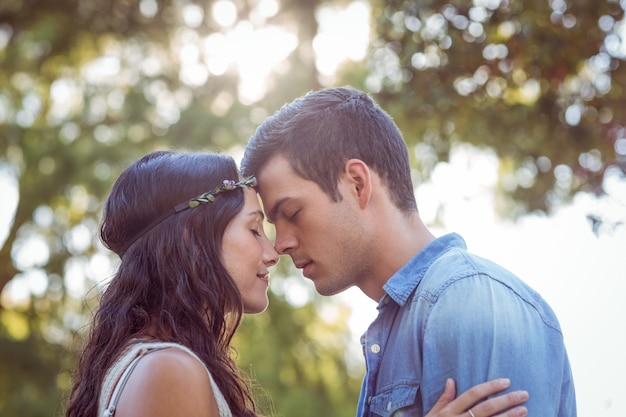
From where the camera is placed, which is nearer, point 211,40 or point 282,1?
point 282,1

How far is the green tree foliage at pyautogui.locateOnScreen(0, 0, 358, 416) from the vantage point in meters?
7.91

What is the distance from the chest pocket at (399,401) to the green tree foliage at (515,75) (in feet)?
7.75

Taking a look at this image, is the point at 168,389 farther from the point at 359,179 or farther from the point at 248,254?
the point at 359,179

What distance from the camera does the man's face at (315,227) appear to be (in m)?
2.73

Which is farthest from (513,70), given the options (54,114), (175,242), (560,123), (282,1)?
(54,114)

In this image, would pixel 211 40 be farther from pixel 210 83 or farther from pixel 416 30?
pixel 416 30

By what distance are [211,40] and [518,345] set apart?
693cm

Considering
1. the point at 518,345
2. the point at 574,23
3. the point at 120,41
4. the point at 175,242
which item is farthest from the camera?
the point at 120,41

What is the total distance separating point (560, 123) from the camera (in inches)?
219

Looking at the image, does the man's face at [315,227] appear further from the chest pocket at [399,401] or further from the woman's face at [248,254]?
the chest pocket at [399,401]

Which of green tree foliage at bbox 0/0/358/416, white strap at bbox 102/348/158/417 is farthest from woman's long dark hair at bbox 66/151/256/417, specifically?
green tree foliage at bbox 0/0/358/416

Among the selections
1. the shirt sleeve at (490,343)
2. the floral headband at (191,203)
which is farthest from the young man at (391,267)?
A: the floral headband at (191,203)

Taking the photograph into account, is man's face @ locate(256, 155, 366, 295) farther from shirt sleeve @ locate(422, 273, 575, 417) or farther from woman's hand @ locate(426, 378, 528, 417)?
woman's hand @ locate(426, 378, 528, 417)

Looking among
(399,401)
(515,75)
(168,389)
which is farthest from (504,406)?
(515,75)
